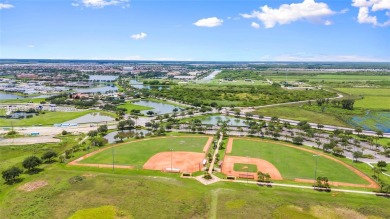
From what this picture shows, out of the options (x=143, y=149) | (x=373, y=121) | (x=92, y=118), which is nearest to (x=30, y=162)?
(x=143, y=149)

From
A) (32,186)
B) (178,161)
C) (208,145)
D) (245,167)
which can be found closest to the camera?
(32,186)

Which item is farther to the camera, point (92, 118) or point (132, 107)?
point (132, 107)

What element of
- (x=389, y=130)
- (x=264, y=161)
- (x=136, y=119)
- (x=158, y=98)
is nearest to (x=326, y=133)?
(x=389, y=130)

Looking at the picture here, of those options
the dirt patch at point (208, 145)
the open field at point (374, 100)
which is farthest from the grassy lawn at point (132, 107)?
the open field at point (374, 100)

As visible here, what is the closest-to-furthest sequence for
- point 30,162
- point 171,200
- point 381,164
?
point 171,200 < point 30,162 < point 381,164

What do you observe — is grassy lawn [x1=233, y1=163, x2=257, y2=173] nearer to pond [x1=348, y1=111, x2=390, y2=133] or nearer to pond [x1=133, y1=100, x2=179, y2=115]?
pond [x1=348, y1=111, x2=390, y2=133]

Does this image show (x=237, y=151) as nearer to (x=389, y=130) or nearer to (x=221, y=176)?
(x=221, y=176)

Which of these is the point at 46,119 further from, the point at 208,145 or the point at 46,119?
the point at 208,145
